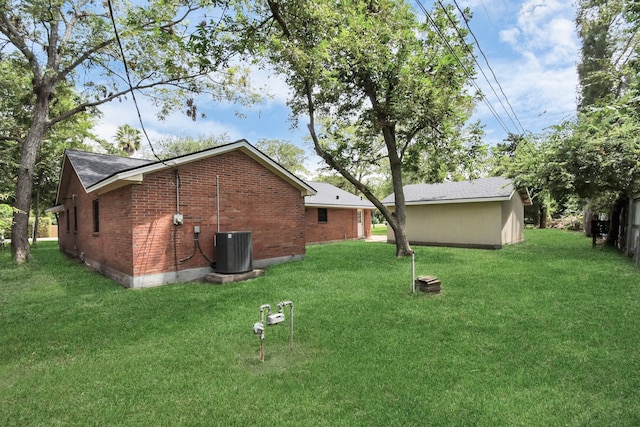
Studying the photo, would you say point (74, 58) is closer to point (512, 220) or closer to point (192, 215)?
point (192, 215)

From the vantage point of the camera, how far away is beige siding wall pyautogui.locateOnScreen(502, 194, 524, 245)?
15.0m

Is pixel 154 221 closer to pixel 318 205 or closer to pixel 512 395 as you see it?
pixel 512 395

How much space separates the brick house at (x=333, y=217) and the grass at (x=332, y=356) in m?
10.3

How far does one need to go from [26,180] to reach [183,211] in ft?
27.3

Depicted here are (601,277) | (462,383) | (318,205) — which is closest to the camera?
(462,383)

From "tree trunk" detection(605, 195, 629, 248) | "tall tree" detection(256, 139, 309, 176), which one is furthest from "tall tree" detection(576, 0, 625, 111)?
"tall tree" detection(256, 139, 309, 176)

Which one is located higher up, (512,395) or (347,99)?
(347,99)

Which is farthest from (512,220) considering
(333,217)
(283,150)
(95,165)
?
(283,150)

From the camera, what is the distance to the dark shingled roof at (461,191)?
47.6ft

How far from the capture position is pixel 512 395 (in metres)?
2.95

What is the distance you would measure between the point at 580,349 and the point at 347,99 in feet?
33.9

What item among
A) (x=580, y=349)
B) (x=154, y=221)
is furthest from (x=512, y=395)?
(x=154, y=221)

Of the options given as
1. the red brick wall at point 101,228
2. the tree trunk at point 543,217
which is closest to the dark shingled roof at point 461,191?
the tree trunk at point 543,217

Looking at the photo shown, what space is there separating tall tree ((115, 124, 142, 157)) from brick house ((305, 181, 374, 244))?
15.8 m
